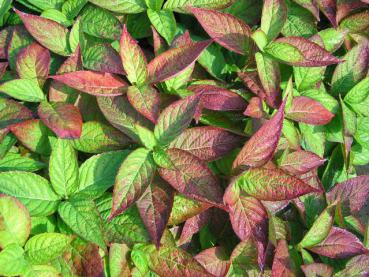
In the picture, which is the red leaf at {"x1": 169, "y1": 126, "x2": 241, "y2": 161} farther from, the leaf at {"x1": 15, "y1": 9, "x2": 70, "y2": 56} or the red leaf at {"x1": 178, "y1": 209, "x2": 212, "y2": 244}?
the leaf at {"x1": 15, "y1": 9, "x2": 70, "y2": 56}

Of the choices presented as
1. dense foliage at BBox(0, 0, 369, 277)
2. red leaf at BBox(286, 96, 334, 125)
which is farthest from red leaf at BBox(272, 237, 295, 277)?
red leaf at BBox(286, 96, 334, 125)

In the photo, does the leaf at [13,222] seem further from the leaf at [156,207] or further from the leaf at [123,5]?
the leaf at [123,5]

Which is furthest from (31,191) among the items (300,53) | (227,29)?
(300,53)

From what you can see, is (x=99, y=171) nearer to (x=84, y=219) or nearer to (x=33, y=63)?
(x=84, y=219)

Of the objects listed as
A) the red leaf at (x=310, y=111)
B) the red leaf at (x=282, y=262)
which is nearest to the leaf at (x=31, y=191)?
the red leaf at (x=282, y=262)

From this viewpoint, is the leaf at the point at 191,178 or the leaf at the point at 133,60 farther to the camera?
the leaf at the point at 133,60

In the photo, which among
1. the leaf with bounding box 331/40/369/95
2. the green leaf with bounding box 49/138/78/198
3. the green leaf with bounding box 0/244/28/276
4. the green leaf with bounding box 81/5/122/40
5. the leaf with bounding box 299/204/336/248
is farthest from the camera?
the leaf with bounding box 331/40/369/95
